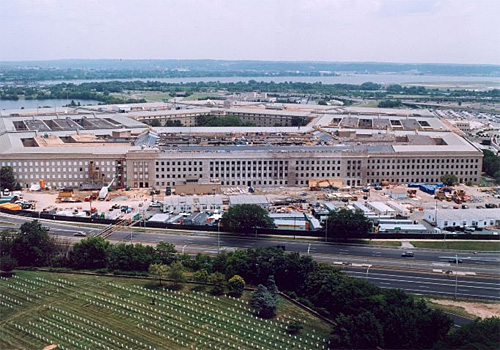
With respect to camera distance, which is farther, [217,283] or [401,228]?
[401,228]

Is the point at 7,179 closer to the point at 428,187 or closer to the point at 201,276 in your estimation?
the point at 201,276

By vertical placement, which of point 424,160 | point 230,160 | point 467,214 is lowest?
point 467,214

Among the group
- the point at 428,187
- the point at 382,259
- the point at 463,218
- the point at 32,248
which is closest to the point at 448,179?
the point at 428,187

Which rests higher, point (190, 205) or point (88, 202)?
point (190, 205)

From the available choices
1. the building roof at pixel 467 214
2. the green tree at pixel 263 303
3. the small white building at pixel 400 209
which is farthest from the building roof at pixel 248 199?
the green tree at pixel 263 303

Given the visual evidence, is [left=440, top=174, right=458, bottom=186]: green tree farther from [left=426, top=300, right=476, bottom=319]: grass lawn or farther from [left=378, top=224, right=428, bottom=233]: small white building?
[left=426, top=300, right=476, bottom=319]: grass lawn
